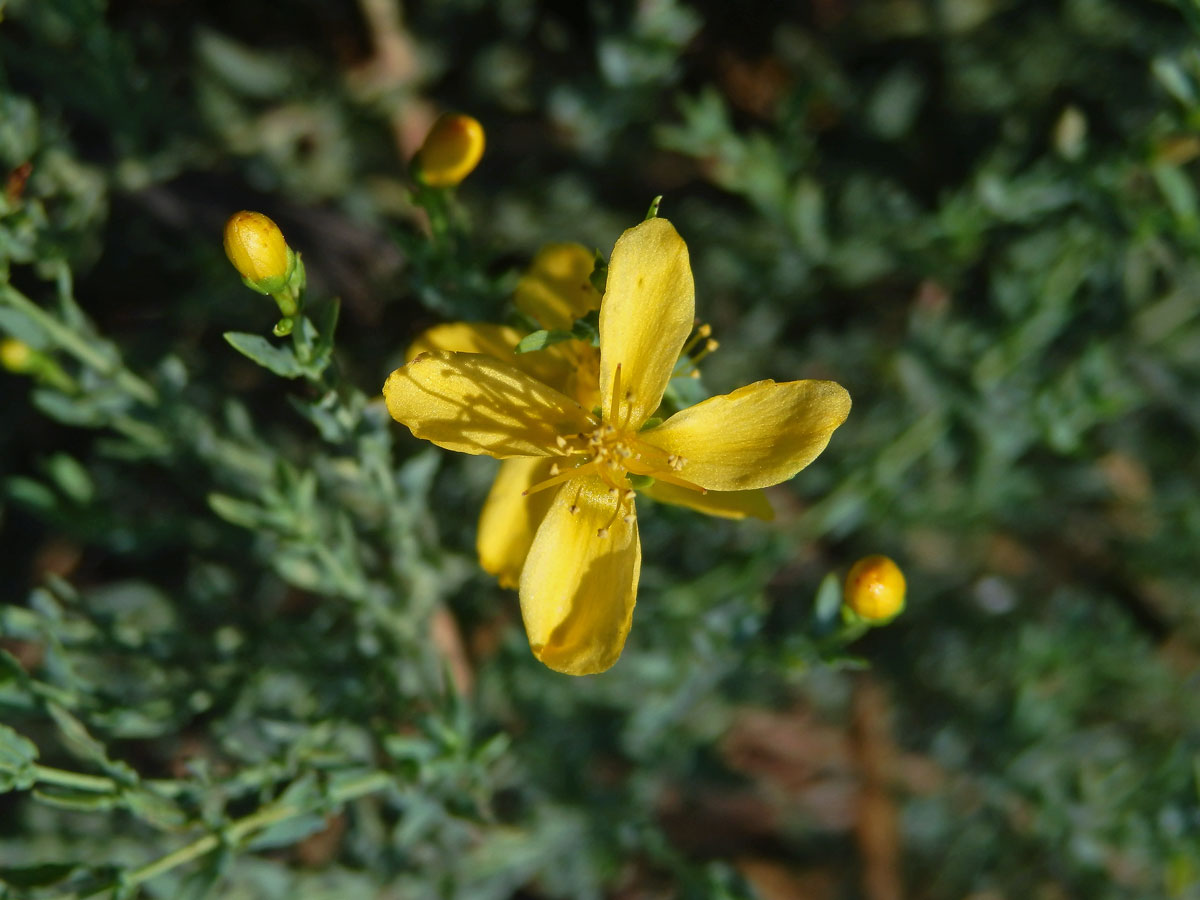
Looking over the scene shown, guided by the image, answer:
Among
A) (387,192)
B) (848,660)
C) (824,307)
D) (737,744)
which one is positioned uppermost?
(387,192)

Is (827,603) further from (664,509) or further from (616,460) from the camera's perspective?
(616,460)

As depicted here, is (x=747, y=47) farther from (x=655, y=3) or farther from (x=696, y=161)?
(x=655, y=3)

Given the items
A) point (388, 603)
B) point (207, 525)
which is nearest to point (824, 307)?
point (388, 603)

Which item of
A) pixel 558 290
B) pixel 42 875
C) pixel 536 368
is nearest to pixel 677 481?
pixel 536 368

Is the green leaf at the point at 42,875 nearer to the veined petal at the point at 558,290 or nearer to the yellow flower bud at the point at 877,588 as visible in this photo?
the veined petal at the point at 558,290

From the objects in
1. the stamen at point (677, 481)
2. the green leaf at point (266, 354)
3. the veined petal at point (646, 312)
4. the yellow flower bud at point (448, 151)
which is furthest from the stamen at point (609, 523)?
the yellow flower bud at point (448, 151)

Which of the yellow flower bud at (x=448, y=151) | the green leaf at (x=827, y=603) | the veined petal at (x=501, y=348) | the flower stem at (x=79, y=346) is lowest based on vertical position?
the green leaf at (x=827, y=603)

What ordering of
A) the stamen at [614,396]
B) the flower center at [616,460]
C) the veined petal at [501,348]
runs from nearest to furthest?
the stamen at [614,396]
the flower center at [616,460]
the veined petal at [501,348]
